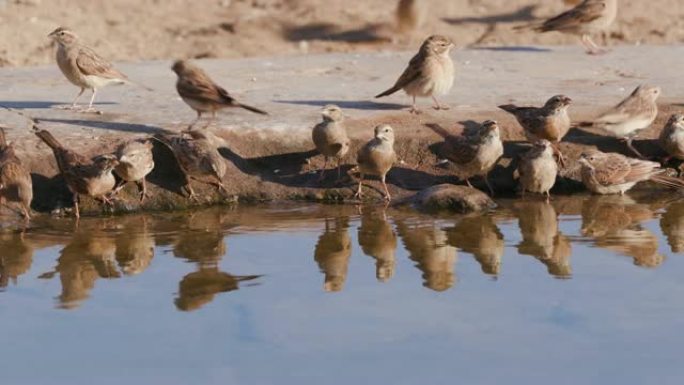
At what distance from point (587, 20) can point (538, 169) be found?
19.0ft

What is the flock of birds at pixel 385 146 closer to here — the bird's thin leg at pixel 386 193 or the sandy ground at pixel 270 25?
the bird's thin leg at pixel 386 193

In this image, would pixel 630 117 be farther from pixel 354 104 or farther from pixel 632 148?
pixel 354 104

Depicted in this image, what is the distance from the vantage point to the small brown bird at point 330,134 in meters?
11.9

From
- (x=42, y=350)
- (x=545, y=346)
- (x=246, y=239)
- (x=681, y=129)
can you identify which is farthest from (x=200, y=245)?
(x=681, y=129)

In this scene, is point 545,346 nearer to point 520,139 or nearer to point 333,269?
point 333,269

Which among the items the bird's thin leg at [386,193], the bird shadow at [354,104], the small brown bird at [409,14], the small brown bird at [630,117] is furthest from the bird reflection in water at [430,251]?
the small brown bird at [409,14]

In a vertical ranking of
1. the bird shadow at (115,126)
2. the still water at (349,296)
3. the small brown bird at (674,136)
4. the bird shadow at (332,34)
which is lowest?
the still water at (349,296)

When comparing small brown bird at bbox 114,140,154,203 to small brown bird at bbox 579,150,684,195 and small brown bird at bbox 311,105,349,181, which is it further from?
small brown bird at bbox 579,150,684,195

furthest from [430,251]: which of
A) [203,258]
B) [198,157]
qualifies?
[198,157]

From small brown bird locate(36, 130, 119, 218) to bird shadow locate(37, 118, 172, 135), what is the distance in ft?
3.11

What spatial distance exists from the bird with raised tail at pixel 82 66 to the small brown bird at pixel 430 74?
103 inches

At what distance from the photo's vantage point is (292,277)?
9.44m

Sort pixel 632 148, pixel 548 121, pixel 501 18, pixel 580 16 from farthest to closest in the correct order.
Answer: pixel 501 18
pixel 580 16
pixel 632 148
pixel 548 121

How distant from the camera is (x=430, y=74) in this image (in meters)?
12.9
